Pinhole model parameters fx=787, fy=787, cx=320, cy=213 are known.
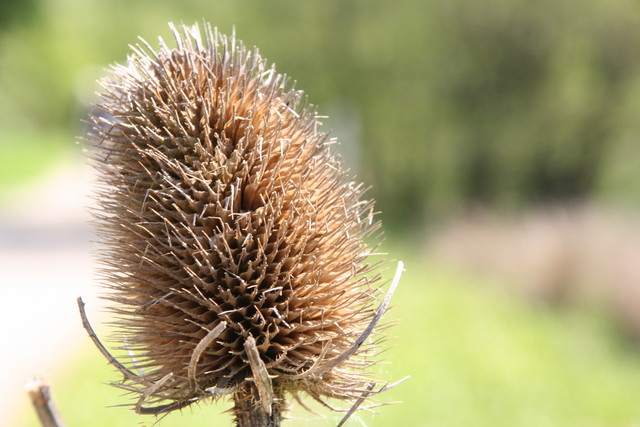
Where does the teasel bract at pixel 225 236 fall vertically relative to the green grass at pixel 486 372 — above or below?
above

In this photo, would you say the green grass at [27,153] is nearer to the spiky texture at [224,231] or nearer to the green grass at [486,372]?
the green grass at [486,372]

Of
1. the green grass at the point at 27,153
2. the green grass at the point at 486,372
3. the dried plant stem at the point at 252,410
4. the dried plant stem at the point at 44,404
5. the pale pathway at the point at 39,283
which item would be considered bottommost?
the green grass at the point at 486,372

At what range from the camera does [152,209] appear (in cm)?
226

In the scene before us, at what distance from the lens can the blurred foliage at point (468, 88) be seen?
923 inches

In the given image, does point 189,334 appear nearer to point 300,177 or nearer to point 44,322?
point 300,177

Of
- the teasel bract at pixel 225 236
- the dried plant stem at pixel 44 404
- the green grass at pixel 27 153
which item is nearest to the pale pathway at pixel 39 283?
the dried plant stem at pixel 44 404

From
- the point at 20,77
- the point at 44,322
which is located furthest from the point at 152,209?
the point at 20,77

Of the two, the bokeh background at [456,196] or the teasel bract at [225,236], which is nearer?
the teasel bract at [225,236]

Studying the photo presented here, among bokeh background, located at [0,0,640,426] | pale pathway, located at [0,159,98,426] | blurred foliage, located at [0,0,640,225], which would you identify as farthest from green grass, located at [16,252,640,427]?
blurred foliage, located at [0,0,640,225]

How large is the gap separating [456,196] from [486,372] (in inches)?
647

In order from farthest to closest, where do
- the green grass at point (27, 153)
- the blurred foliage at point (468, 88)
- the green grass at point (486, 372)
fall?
the green grass at point (27, 153) → the blurred foliage at point (468, 88) → the green grass at point (486, 372)

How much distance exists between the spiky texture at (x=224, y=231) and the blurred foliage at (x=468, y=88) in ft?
66.5

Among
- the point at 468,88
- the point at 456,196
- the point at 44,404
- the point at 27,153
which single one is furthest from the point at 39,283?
the point at 27,153

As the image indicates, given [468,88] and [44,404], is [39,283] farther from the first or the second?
[468,88]
